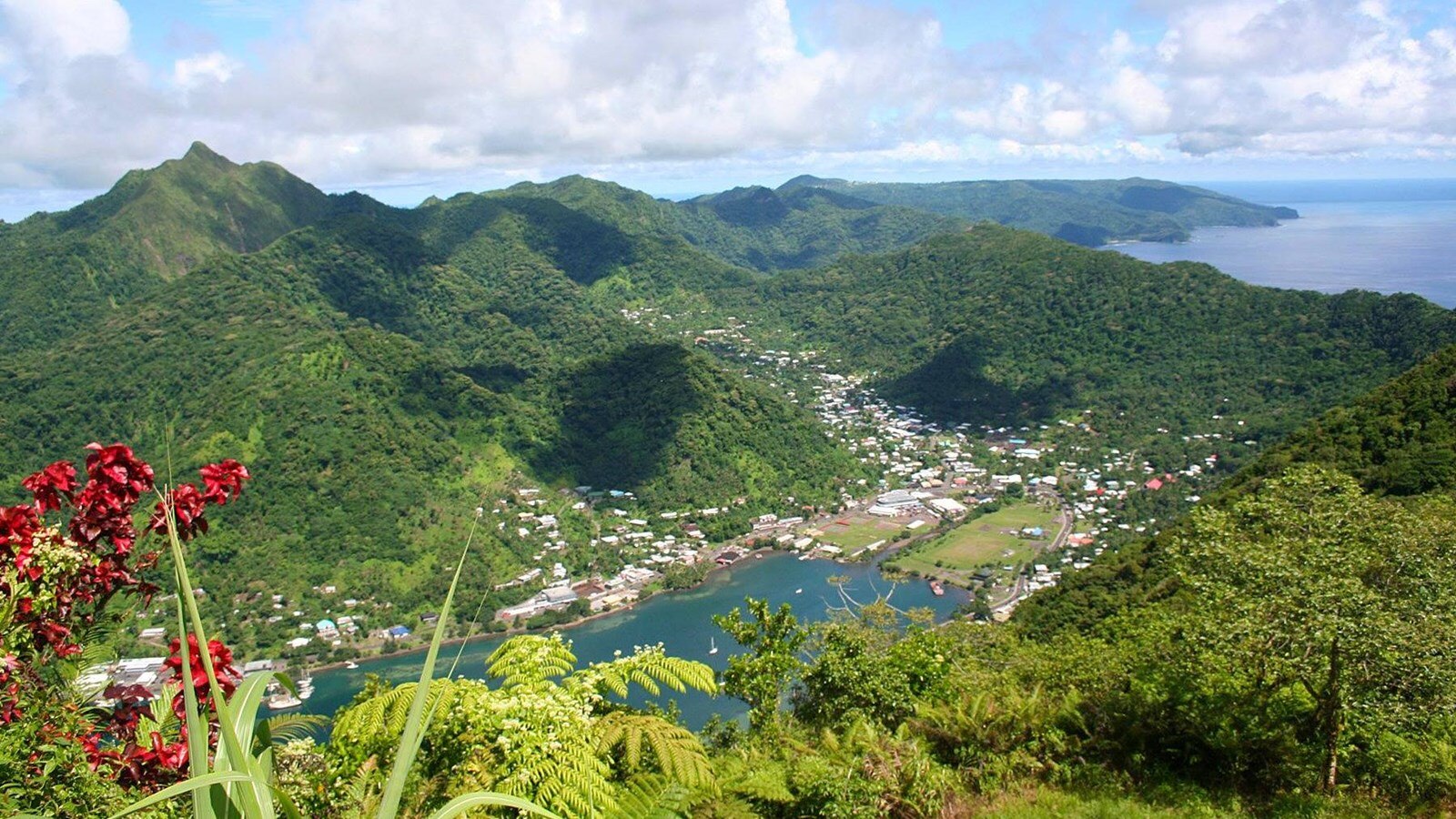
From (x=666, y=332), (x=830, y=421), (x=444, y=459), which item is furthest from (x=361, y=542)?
(x=666, y=332)

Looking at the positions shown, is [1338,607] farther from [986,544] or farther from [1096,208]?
[1096,208]

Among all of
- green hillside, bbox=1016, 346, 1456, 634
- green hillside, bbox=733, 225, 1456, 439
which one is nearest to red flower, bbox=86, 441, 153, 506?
green hillside, bbox=1016, 346, 1456, 634

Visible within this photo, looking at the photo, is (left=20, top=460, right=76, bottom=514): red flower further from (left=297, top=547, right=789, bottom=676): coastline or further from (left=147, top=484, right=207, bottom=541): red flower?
(left=297, top=547, right=789, bottom=676): coastline

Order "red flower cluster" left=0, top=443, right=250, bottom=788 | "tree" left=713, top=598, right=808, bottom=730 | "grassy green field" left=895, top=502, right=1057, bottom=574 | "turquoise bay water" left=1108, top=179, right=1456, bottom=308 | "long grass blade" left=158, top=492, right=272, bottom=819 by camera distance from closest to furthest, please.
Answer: "long grass blade" left=158, top=492, right=272, bottom=819
"red flower cluster" left=0, top=443, right=250, bottom=788
"tree" left=713, top=598, right=808, bottom=730
"grassy green field" left=895, top=502, right=1057, bottom=574
"turquoise bay water" left=1108, top=179, right=1456, bottom=308

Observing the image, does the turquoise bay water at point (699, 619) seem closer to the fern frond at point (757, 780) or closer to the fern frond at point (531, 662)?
→ the fern frond at point (757, 780)

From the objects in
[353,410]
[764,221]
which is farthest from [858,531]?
[764,221]

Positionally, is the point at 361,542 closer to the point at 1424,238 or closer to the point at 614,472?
the point at 614,472
